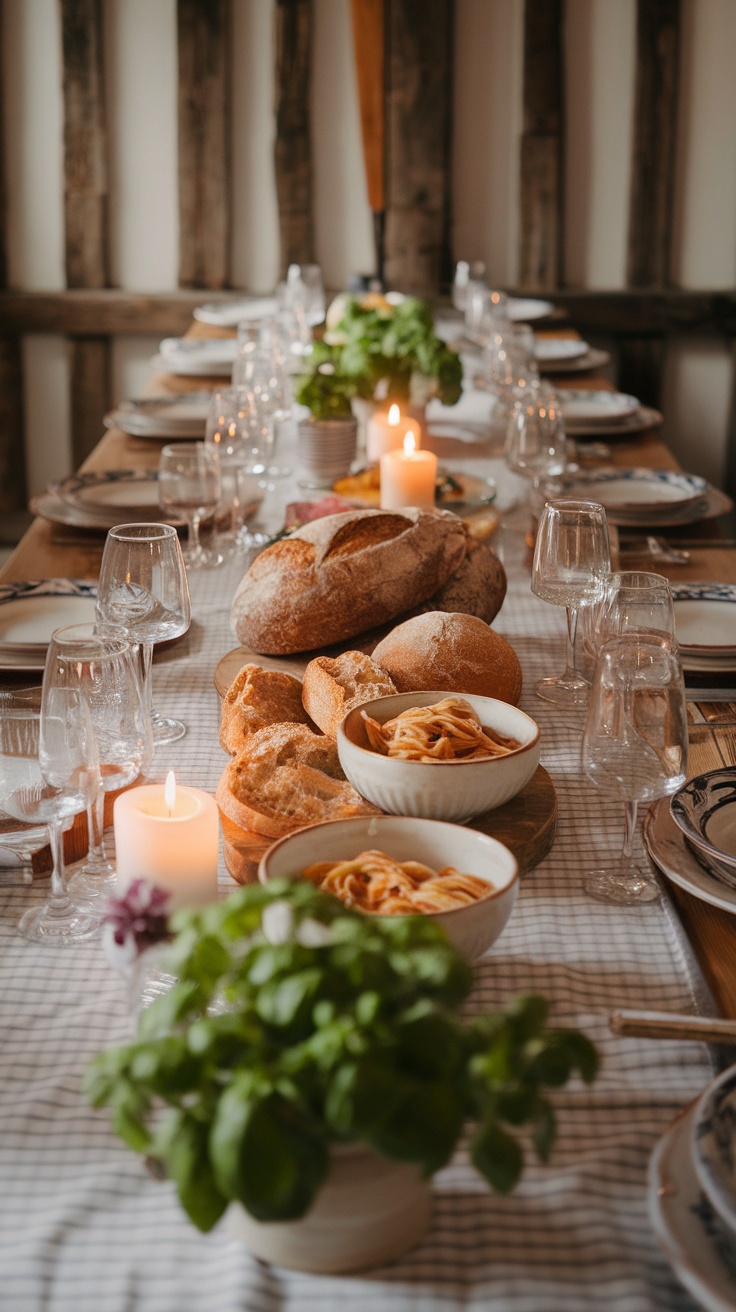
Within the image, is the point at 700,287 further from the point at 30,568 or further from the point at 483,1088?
the point at 483,1088

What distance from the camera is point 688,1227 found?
66cm

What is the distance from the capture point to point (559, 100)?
14.9ft

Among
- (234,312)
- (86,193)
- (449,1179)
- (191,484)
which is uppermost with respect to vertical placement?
(86,193)

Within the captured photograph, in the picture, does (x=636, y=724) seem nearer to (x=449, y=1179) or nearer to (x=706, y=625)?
(x=449, y=1179)

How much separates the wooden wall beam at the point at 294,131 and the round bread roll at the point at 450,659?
3763 millimetres

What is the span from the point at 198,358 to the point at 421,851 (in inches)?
106

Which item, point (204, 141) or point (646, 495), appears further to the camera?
point (204, 141)

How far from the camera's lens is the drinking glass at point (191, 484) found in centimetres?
185

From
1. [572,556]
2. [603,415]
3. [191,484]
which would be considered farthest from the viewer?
[603,415]

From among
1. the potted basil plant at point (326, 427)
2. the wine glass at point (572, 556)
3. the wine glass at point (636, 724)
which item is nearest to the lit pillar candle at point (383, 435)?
the potted basil plant at point (326, 427)

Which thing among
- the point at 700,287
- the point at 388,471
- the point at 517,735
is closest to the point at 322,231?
the point at 700,287

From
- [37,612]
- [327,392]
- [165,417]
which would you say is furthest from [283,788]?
[165,417]

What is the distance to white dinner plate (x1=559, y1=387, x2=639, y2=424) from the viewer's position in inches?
111

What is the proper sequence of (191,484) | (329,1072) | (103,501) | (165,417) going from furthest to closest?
(165,417)
(103,501)
(191,484)
(329,1072)
